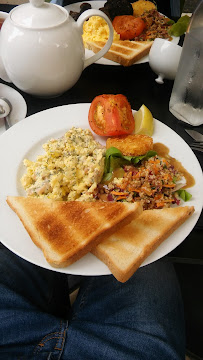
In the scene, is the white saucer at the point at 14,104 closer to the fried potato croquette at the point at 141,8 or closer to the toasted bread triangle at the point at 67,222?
the toasted bread triangle at the point at 67,222

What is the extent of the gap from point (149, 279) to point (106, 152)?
23.4 inches

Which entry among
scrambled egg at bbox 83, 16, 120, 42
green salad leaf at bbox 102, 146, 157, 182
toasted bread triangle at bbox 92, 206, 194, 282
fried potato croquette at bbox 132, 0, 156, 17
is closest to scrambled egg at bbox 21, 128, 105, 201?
green salad leaf at bbox 102, 146, 157, 182

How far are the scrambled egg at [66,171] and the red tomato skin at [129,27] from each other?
1.04m

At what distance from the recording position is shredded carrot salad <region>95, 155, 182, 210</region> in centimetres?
115

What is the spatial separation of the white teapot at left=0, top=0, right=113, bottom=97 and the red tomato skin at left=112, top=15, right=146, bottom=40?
595mm

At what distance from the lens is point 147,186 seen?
1.17 metres

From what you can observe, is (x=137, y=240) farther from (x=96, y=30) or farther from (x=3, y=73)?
(x=96, y=30)

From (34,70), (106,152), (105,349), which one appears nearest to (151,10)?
(34,70)

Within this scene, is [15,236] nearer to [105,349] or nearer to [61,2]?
[105,349]

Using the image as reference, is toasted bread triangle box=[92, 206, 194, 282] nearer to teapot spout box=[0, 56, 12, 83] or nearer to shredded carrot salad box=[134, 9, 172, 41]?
teapot spout box=[0, 56, 12, 83]

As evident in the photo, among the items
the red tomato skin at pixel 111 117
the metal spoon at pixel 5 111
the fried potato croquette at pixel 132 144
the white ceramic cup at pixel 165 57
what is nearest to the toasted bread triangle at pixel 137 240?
the fried potato croquette at pixel 132 144

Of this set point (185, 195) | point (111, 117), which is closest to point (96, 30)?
point (111, 117)

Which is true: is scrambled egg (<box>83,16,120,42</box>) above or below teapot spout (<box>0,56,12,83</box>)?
above

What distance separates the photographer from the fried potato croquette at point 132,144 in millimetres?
1298
